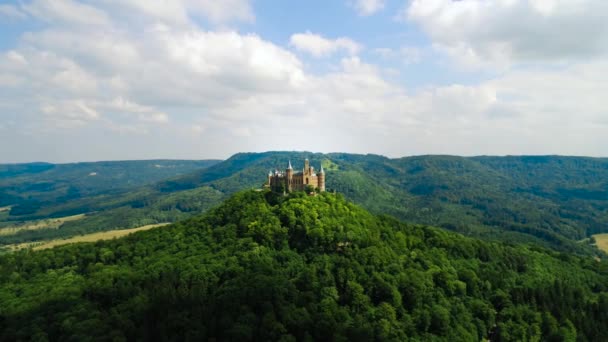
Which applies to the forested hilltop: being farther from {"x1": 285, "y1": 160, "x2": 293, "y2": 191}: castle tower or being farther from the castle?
the castle

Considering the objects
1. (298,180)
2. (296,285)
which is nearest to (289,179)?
(298,180)

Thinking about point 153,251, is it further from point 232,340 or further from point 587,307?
point 587,307

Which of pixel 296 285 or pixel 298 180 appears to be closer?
pixel 296 285

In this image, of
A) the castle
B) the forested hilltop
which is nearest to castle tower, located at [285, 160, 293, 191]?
the castle

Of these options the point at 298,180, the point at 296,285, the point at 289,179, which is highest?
the point at 289,179

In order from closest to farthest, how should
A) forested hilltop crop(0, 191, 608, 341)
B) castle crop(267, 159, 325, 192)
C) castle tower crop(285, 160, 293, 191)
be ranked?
forested hilltop crop(0, 191, 608, 341)
castle crop(267, 159, 325, 192)
castle tower crop(285, 160, 293, 191)

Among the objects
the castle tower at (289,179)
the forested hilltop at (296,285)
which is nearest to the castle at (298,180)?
the castle tower at (289,179)

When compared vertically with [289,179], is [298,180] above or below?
below

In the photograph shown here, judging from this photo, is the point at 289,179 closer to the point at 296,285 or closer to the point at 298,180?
the point at 298,180
